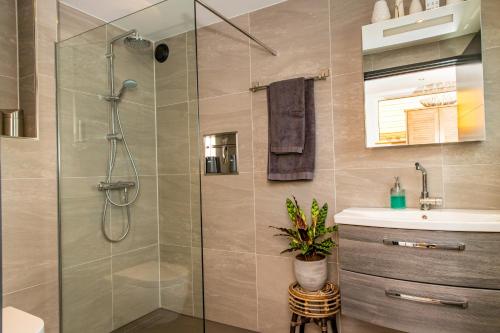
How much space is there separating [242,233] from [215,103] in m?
1.01

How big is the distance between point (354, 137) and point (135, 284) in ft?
4.97

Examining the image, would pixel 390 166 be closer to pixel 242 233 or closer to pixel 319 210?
pixel 319 210

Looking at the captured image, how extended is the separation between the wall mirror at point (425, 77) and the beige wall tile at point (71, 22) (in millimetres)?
1734

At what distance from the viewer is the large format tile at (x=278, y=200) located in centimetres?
196

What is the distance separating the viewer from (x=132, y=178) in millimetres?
1684

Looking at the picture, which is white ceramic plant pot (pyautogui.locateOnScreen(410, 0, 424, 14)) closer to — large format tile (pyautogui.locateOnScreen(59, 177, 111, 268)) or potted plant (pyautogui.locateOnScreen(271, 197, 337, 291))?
potted plant (pyautogui.locateOnScreen(271, 197, 337, 291))

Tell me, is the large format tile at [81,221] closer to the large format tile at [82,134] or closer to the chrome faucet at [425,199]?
the large format tile at [82,134]

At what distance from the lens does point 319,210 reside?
1858mm

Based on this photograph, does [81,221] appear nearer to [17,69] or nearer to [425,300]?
[17,69]

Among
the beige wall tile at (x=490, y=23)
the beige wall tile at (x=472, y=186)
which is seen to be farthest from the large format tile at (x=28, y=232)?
the beige wall tile at (x=490, y=23)

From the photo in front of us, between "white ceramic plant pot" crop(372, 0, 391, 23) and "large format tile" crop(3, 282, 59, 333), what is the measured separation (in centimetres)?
239

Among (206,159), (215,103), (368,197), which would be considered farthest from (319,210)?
(215,103)

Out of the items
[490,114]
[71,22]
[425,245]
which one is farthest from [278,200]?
[71,22]

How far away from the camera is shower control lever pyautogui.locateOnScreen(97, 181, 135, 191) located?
1691 mm
